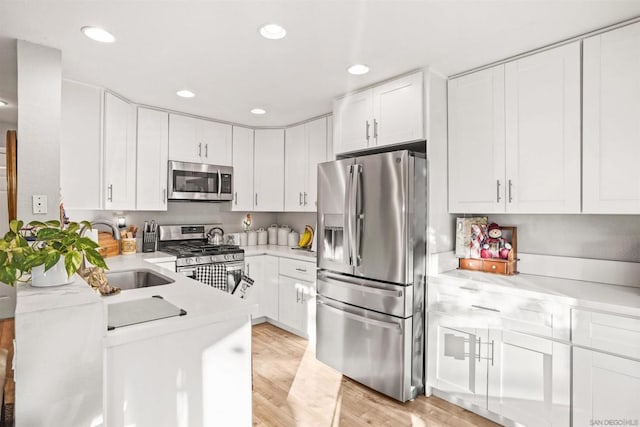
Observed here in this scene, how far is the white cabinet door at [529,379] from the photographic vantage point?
1972 mm

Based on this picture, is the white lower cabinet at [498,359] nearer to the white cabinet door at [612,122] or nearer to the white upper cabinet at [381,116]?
the white cabinet door at [612,122]

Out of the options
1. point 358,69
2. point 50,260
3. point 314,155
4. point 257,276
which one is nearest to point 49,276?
point 50,260

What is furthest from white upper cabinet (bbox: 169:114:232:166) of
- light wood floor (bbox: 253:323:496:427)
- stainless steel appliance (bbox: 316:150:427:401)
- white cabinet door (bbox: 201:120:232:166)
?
light wood floor (bbox: 253:323:496:427)

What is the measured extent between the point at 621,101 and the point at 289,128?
10.2 ft

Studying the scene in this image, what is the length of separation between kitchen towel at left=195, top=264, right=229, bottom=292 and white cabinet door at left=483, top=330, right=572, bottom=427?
250 centimetres

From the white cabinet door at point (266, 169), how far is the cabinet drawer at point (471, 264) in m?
2.32

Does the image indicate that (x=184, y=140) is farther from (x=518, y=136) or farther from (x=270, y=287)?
(x=518, y=136)

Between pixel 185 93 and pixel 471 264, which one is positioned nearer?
pixel 471 264

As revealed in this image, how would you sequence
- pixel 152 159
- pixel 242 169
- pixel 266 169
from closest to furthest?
1. pixel 152 159
2. pixel 242 169
3. pixel 266 169

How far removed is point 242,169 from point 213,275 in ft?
4.50

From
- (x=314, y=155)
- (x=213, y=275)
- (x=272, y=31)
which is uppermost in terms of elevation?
(x=272, y=31)

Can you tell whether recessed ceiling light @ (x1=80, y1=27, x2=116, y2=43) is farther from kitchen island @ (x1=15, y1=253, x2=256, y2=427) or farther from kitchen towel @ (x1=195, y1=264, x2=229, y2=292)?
kitchen towel @ (x1=195, y1=264, x2=229, y2=292)

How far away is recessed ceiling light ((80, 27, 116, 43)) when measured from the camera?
2051mm

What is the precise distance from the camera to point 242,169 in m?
4.30
